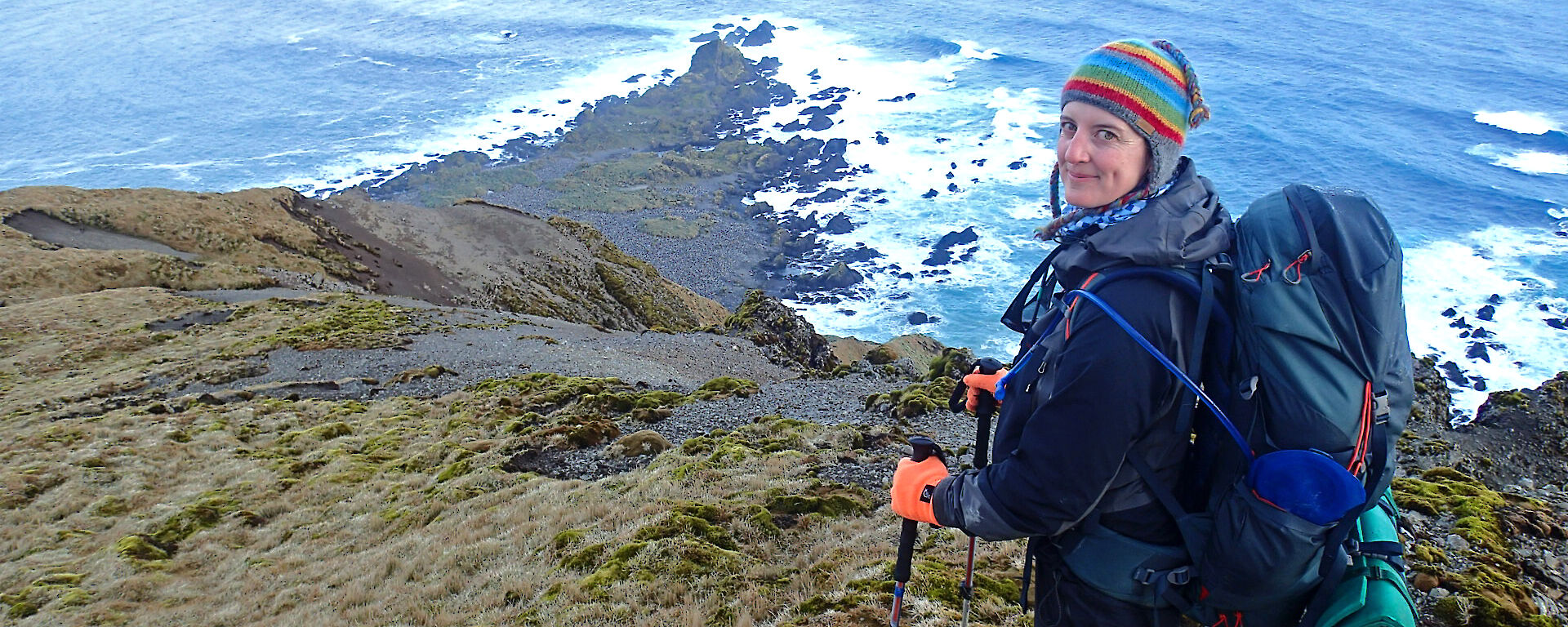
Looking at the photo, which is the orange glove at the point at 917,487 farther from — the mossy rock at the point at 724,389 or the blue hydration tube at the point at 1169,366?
the mossy rock at the point at 724,389

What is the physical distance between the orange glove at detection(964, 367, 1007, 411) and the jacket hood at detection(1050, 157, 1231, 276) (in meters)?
1.03

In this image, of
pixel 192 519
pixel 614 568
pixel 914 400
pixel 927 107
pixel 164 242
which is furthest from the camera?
pixel 927 107

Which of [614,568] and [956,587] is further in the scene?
[614,568]

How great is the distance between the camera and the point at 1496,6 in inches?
4786

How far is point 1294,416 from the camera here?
3.28 metres

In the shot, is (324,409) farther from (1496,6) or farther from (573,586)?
(1496,6)

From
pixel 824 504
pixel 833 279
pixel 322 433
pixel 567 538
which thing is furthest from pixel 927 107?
pixel 567 538

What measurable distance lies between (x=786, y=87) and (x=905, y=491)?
12101 centimetres

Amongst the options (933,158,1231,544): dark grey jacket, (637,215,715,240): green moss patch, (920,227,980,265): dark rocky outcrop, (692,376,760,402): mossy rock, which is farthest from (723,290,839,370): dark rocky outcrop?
(637,215,715,240): green moss patch

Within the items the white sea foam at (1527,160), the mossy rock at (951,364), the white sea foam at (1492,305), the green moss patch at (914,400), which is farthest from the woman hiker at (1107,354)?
the white sea foam at (1527,160)

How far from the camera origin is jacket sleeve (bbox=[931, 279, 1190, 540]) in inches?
128

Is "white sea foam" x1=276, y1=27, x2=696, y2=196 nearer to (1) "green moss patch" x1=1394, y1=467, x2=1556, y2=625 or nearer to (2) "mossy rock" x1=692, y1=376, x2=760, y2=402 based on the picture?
(2) "mossy rock" x1=692, y1=376, x2=760, y2=402

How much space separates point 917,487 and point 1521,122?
370 feet

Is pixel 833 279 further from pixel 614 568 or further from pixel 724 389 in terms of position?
pixel 614 568
